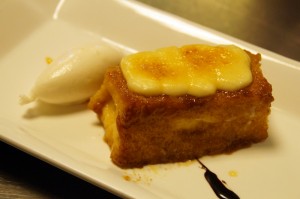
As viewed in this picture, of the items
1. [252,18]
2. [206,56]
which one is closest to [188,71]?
[206,56]

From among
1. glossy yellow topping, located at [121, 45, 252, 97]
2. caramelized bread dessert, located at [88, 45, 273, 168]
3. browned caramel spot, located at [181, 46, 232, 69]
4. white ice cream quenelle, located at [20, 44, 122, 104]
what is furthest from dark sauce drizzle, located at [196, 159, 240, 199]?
white ice cream quenelle, located at [20, 44, 122, 104]

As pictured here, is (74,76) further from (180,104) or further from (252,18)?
(252,18)

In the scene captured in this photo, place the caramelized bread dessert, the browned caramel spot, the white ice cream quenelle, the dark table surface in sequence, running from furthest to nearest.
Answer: the dark table surface, the white ice cream quenelle, the browned caramel spot, the caramelized bread dessert

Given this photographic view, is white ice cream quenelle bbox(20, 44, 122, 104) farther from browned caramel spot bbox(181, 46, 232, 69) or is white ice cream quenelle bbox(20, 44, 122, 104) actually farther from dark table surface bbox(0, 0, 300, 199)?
dark table surface bbox(0, 0, 300, 199)

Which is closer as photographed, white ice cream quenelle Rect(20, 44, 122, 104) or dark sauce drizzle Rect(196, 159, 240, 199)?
dark sauce drizzle Rect(196, 159, 240, 199)

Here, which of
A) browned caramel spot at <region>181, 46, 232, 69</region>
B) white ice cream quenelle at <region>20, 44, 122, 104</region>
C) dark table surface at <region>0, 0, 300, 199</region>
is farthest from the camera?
dark table surface at <region>0, 0, 300, 199</region>

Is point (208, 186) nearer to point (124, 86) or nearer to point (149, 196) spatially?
point (149, 196)
